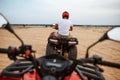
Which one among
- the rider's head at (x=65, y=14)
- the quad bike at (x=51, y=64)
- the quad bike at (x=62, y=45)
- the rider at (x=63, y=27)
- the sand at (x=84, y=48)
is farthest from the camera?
the sand at (x=84, y=48)

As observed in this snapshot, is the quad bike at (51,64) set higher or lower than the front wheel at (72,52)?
higher

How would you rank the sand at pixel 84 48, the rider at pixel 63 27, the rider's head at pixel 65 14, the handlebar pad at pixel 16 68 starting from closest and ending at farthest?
the handlebar pad at pixel 16 68 < the rider's head at pixel 65 14 < the rider at pixel 63 27 < the sand at pixel 84 48

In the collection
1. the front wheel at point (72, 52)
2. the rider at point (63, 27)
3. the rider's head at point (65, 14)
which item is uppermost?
the rider's head at point (65, 14)

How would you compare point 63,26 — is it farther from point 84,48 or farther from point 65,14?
point 84,48

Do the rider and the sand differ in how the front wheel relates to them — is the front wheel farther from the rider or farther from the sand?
the sand

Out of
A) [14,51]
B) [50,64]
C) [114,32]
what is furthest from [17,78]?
[114,32]

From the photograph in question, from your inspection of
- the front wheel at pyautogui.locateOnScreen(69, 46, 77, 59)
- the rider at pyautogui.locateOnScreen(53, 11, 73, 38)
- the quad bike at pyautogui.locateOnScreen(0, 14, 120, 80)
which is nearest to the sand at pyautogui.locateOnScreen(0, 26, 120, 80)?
the front wheel at pyautogui.locateOnScreen(69, 46, 77, 59)

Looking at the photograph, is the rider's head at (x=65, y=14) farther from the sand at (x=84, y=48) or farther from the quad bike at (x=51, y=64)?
the quad bike at (x=51, y=64)

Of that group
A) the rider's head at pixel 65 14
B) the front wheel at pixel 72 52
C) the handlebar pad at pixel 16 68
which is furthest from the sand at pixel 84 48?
the handlebar pad at pixel 16 68

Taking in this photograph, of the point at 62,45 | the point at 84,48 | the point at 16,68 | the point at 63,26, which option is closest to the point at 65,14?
the point at 63,26

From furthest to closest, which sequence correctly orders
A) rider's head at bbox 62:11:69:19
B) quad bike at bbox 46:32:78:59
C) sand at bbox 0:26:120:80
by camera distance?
1. sand at bbox 0:26:120:80
2. quad bike at bbox 46:32:78:59
3. rider's head at bbox 62:11:69:19

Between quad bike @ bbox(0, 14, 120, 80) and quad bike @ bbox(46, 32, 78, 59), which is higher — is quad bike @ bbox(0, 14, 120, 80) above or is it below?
above

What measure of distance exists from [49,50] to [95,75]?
7.59 meters

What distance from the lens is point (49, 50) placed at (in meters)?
11.3
